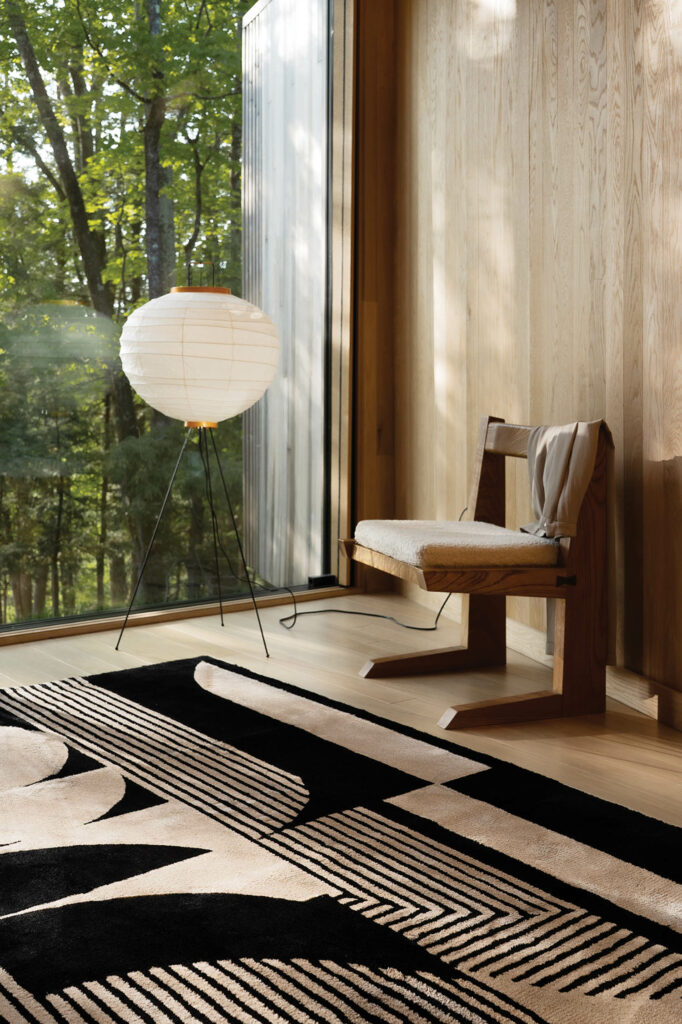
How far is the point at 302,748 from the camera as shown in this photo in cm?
211

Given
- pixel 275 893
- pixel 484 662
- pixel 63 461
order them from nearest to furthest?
pixel 275 893
pixel 484 662
pixel 63 461

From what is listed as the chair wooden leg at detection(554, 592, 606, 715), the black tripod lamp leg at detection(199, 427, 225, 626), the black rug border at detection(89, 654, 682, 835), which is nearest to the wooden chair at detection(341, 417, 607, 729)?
the chair wooden leg at detection(554, 592, 606, 715)

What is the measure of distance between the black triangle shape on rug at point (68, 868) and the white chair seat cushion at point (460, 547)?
34.0 inches

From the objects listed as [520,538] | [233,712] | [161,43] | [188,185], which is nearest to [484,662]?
[520,538]

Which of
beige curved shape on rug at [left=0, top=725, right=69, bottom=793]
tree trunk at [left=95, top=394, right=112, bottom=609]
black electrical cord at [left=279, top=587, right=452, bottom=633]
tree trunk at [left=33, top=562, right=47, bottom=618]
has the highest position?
tree trunk at [left=95, top=394, right=112, bottom=609]

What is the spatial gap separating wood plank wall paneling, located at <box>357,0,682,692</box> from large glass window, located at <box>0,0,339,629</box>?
40 centimetres

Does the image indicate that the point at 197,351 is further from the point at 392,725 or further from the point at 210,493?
the point at 392,725

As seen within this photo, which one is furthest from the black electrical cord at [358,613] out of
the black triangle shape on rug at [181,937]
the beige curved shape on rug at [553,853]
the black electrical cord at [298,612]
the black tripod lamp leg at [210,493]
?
the black triangle shape on rug at [181,937]

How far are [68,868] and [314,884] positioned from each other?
15.6 inches

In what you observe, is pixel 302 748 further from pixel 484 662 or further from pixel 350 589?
pixel 350 589

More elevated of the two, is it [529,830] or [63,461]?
[63,461]

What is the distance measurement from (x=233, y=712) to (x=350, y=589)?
147 centimetres

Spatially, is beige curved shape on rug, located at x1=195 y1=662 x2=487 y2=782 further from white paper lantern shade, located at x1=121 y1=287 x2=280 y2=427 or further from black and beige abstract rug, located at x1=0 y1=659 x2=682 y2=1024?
white paper lantern shade, located at x1=121 y1=287 x2=280 y2=427

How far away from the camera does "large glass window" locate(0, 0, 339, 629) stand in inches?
128
